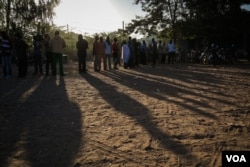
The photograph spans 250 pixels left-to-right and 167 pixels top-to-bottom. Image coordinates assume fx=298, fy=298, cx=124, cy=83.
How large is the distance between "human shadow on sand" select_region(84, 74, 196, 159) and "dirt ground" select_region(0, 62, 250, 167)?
0.01 m

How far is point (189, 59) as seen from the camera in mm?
26172

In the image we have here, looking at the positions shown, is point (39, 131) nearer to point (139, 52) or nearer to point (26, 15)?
point (139, 52)

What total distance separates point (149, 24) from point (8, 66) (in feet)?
67.3

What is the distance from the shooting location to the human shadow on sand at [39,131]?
3646 millimetres

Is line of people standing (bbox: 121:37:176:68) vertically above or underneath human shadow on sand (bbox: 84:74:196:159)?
above

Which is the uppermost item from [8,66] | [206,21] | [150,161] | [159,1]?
[159,1]

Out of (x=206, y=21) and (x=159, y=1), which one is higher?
(x=159, y=1)

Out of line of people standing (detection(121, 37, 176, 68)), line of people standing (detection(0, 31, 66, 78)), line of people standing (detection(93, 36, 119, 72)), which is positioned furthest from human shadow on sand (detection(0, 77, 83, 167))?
line of people standing (detection(121, 37, 176, 68))

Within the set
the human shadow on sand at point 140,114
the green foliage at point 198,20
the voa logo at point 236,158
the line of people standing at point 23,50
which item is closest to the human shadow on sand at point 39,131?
the human shadow on sand at point 140,114

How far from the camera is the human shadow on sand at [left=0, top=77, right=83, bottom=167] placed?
365 centimetres

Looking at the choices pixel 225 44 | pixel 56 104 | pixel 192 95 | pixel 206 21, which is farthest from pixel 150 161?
pixel 225 44

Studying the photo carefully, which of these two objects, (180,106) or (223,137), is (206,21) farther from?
(223,137)

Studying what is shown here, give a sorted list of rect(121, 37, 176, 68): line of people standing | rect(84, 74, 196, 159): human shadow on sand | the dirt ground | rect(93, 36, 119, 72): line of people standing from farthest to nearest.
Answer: rect(121, 37, 176, 68): line of people standing, rect(93, 36, 119, 72): line of people standing, rect(84, 74, 196, 159): human shadow on sand, the dirt ground

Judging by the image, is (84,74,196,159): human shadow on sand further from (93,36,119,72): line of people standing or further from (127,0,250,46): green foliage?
(127,0,250,46): green foliage
